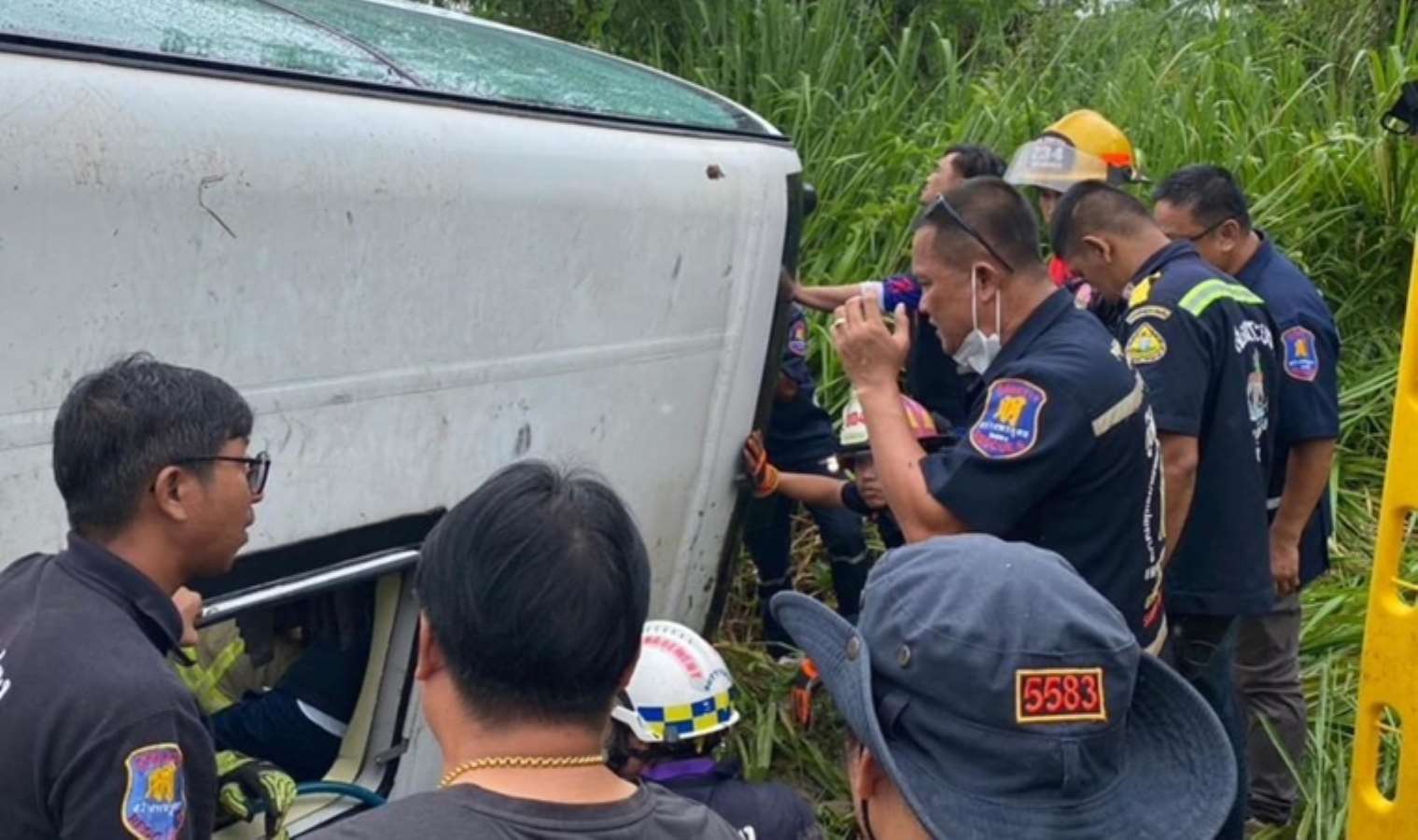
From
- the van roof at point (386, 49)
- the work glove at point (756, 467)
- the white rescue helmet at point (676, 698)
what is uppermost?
the van roof at point (386, 49)

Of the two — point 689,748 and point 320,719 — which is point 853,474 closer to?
point 689,748

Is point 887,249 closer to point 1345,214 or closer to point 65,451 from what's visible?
point 1345,214

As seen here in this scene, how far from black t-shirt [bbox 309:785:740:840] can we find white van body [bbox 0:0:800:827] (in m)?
0.87

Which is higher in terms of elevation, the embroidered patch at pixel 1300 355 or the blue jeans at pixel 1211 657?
the embroidered patch at pixel 1300 355

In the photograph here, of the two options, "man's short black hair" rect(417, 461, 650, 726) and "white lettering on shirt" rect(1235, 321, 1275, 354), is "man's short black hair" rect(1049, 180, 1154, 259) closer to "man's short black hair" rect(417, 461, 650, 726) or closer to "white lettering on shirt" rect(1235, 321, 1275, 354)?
"white lettering on shirt" rect(1235, 321, 1275, 354)

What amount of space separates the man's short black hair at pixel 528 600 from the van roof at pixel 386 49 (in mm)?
1026

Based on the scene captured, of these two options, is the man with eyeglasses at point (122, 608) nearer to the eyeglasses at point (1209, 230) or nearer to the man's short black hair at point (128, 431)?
the man's short black hair at point (128, 431)

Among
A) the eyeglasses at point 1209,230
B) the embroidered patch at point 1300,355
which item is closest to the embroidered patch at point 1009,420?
the embroidered patch at point 1300,355

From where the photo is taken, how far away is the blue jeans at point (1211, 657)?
385 centimetres

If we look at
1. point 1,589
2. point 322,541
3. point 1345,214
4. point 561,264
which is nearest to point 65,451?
point 1,589

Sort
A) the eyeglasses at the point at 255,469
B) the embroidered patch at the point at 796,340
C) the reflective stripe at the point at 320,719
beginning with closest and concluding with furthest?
the eyeglasses at the point at 255,469, the reflective stripe at the point at 320,719, the embroidered patch at the point at 796,340

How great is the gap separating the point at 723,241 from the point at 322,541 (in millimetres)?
1306

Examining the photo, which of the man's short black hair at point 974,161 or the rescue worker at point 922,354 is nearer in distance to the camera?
the rescue worker at point 922,354

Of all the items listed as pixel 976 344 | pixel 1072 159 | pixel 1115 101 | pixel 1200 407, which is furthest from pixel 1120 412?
pixel 1115 101
